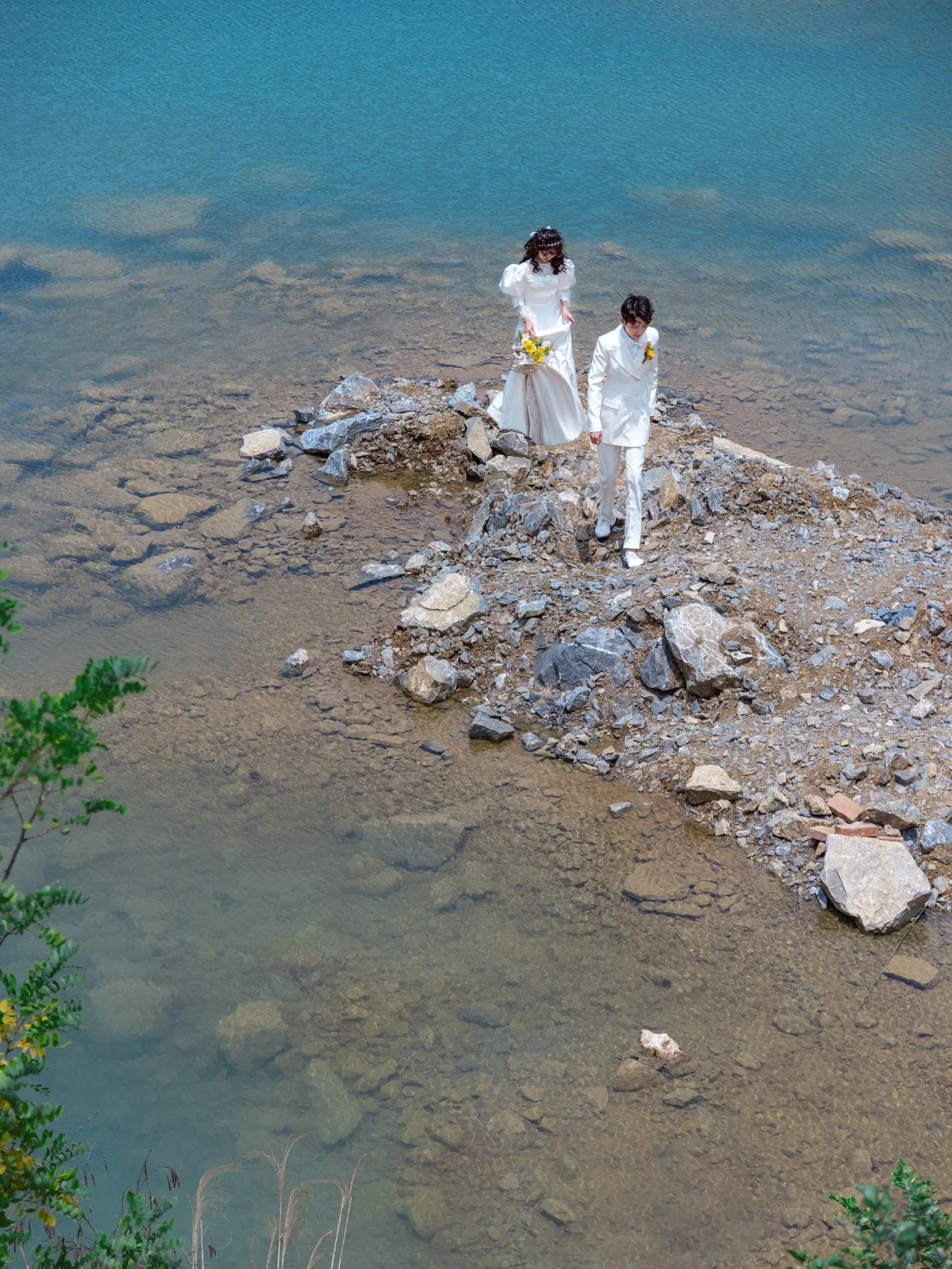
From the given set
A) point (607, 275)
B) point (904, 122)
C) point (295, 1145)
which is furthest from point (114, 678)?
point (904, 122)

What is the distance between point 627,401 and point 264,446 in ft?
11.9

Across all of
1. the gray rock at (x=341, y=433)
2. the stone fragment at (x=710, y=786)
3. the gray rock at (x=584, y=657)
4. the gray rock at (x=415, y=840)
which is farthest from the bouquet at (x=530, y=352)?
the gray rock at (x=415, y=840)

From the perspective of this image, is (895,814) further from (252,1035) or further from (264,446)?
(264,446)

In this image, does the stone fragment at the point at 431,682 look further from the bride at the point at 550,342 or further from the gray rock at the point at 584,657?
the bride at the point at 550,342

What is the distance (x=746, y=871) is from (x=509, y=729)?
64.0 inches

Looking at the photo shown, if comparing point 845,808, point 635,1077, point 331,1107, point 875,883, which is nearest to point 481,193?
point 845,808

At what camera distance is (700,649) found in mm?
6430

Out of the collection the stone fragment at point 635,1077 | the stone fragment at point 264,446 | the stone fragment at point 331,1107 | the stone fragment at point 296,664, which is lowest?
the stone fragment at point 635,1077

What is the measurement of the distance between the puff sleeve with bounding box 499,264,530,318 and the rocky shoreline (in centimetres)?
127

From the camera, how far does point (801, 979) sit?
514 cm

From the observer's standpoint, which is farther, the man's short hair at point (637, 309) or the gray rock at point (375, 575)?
the gray rock at point (375, 575)

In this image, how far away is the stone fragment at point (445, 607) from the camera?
720 centimetres

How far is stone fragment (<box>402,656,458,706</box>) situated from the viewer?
686cm

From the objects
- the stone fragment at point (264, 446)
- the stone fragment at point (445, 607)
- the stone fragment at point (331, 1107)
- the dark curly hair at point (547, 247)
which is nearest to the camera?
the stone fragment at point (331, 1107)
